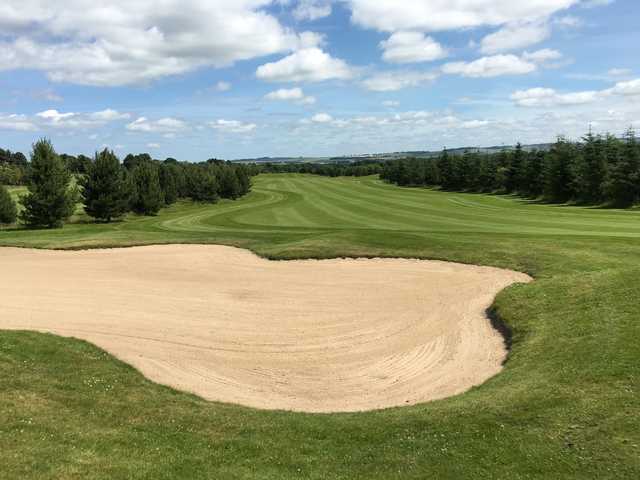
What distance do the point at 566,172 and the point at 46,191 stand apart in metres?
67.3

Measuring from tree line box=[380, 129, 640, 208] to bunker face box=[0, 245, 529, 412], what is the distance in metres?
51.4

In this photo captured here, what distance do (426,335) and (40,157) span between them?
44.7 meters

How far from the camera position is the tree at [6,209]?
5047cm

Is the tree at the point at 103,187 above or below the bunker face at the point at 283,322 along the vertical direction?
above

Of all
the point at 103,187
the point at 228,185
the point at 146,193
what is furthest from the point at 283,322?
the point at 228,185

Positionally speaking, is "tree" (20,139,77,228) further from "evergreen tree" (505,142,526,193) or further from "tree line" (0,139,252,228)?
"evergreen tree" (505,142,526,193)

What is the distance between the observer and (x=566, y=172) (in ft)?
239

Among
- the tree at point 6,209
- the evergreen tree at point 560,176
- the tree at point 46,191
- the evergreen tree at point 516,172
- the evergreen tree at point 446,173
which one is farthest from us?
the evergreen tree at point 446,173

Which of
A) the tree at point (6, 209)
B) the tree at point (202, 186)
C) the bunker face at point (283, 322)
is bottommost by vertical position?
the bunker face at point (283, 322)

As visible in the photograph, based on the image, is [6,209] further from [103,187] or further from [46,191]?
[103,187]

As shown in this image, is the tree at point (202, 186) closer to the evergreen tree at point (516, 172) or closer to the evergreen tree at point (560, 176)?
the evergreen tree at point (560, 176)

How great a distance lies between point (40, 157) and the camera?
4678cm

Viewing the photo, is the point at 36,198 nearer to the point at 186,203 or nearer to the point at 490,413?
the point at 186,203

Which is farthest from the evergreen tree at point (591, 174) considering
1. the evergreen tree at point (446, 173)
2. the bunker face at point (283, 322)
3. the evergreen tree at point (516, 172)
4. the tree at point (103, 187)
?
the tree at point (103, 187)
